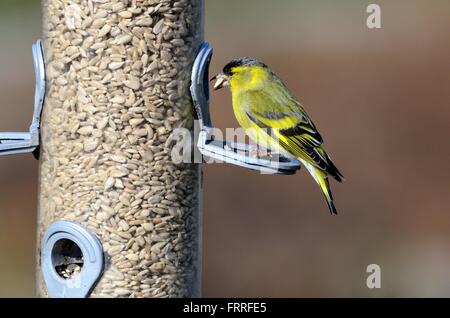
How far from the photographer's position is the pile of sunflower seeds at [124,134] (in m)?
4.21

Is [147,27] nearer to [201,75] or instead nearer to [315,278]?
[201,75]

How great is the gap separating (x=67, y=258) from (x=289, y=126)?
5.58ft

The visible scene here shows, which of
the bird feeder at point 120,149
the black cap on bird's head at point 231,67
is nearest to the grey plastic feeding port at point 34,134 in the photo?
the bird feeder at point 120,149

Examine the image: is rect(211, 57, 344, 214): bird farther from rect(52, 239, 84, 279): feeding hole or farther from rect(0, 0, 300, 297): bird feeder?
rect(52, 239, 84, 279): feeding hole

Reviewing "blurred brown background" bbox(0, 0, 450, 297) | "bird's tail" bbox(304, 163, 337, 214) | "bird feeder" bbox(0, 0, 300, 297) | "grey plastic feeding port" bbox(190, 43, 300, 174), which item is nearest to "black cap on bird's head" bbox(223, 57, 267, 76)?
"bird's tail" bbox(304, 163, 337, 214)

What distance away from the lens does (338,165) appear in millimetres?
11406

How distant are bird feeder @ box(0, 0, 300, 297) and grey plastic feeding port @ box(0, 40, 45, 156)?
85 mm

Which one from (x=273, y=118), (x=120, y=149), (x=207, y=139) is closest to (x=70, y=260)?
(x=120, y=149)

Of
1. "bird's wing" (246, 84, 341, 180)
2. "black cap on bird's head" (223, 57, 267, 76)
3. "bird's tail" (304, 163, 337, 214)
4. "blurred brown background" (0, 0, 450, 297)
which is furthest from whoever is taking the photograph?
"blurred brown background" (0, 0, 450, 297)

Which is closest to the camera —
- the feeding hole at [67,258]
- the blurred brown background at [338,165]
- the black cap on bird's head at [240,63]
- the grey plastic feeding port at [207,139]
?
the grey plastic feeding port at [207,139]

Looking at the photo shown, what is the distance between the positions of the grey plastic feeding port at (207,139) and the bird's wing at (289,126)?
0.96 metres

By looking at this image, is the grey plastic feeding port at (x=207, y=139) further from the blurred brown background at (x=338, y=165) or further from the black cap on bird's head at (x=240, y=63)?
the blurred brown background at (x=338, y=165)

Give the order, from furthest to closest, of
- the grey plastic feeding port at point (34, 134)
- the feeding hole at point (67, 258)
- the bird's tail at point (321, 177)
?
the bird's tail at point (321, 177) < the grey plastic feeding port at point (34, 134) < the feeding hole at point (67, 258)

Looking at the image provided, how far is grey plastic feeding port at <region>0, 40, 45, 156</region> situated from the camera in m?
4.45
